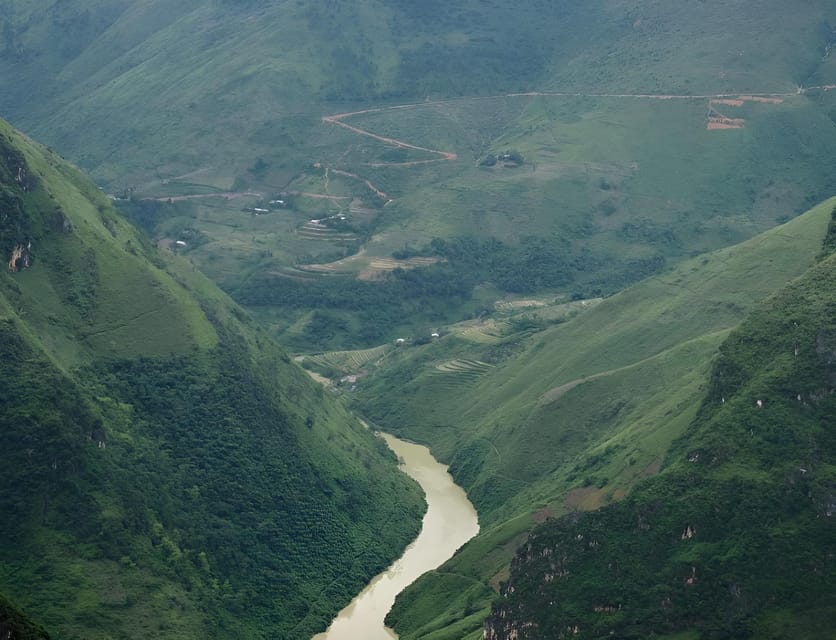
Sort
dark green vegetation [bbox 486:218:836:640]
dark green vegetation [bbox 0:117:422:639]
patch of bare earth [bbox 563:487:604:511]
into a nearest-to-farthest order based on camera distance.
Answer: dark green vegetation [bbox 486:218:836:640]
dark green vegetation [bbox 0:117:422:639]
patch of bare earth [bbox 563:487:604:511]

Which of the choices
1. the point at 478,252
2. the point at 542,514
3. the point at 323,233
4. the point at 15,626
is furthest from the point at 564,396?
the point at 323,233

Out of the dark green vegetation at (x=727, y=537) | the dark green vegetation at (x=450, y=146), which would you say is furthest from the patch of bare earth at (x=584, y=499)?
the dark green vegetation at (x=450, y=146)

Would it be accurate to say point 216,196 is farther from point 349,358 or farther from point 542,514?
point 542,514

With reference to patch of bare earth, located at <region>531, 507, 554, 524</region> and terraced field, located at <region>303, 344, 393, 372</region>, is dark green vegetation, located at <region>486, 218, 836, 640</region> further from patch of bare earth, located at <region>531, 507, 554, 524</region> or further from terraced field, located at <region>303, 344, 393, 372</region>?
terraced field, located at <region>303, 344, 393, 372</region>

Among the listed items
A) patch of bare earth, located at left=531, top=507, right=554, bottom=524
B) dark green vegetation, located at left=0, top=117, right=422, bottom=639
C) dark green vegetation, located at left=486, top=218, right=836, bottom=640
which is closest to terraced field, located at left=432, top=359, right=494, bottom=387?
dark green vegetation, located at left=0, top=117, right=422, bottom=639

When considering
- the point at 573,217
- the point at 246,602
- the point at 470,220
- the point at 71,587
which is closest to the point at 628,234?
the point at 573,217

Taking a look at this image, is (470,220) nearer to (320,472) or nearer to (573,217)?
(573,217)
